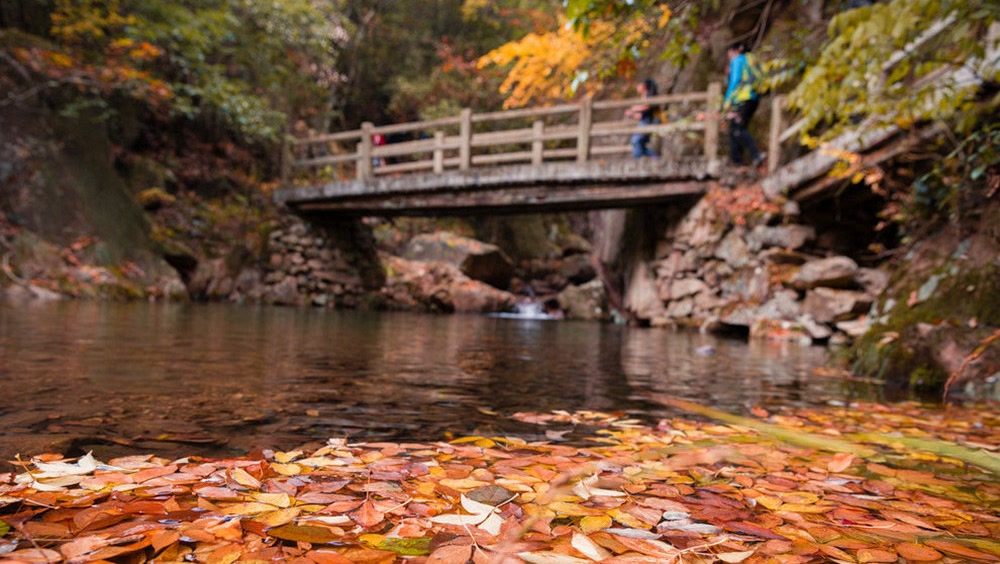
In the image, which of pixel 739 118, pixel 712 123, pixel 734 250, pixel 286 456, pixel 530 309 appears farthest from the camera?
pixel 530 309

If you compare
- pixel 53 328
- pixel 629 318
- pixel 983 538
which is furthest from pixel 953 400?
pixel 629 318

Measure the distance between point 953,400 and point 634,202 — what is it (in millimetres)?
7159

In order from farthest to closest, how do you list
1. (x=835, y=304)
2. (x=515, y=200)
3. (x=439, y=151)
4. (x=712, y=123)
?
1. (x=439, y=151)
2. (x=515, y=200)
3. (x=712, y=123)
4. (x=835, y=304)

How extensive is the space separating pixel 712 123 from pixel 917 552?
8.36 m

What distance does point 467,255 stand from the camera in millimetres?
14344

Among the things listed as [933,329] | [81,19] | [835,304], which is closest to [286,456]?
[933,329]

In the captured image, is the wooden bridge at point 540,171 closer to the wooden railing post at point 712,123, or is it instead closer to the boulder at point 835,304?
the wooden railing post at point 712,123

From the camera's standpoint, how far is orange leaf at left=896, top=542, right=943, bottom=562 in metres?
0.81

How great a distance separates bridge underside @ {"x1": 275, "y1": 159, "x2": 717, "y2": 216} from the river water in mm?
4691

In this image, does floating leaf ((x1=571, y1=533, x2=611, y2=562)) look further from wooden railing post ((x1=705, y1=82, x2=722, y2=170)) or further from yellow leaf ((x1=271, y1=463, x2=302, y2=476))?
wooden railing post ((x1=705, y1=82, x2=722, y2=170))

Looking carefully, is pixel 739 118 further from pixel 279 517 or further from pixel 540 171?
pixel 279 517

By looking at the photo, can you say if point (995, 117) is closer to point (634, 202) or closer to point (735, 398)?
point (735, 398)

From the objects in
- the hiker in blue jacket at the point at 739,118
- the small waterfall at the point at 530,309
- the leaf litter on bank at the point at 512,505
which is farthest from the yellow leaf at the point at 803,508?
the small waterfall at the point at 530,309

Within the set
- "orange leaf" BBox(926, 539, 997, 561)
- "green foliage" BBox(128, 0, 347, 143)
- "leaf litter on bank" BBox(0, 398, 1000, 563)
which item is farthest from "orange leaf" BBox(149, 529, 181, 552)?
"green foliage" BBox(128, 0, 347, 143)
